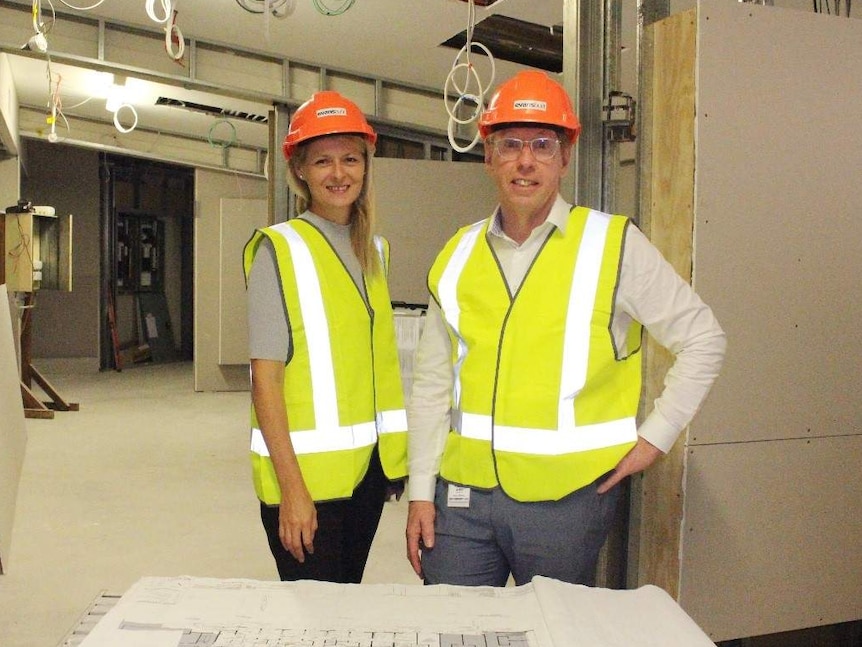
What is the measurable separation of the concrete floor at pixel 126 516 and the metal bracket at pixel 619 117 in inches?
72.6

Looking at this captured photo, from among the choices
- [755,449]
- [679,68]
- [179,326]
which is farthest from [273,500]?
[179,326]

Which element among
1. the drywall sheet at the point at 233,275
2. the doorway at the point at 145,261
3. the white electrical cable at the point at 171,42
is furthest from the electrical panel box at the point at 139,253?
the white electrical cable at the point at 171,42

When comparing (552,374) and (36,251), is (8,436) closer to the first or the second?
(36,251)

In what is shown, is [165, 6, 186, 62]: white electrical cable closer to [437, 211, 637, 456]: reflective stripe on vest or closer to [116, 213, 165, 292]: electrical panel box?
[437, 211, 637, 456]: reflective stripe on vest

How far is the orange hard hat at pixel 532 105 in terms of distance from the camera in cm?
173

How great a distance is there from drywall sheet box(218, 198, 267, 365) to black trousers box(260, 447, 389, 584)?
7.70 m

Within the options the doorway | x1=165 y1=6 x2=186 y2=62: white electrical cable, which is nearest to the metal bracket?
x1=165 y1=6 x2=186 y2=62: white electrical cable

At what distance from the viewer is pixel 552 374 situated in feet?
5.50

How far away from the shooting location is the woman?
5.95 feet

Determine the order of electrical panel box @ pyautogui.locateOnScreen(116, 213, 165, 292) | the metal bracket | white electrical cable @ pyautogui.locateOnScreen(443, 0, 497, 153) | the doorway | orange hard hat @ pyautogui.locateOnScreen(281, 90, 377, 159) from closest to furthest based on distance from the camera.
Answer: orange hard hat @ pyautogui.locateOnScreen(281, 90, 377, 159) < the metal bracket < white electrical cable @ pyautogui.locateOnScreen(443, 0, 497, 153) < the doorway < electrical panel box @ pyautogui.locateOnScreen(116, 213, 165, 292)

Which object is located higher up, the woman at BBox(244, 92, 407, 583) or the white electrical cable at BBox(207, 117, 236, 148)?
the white electrical cable at BBox(207, 117, 236, 148)

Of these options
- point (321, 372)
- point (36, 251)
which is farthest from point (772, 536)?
point (36, 251)

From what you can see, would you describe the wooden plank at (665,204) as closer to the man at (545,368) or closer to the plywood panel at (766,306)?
the plywood panel at (766,306)

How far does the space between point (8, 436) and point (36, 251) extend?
11.4 ft
